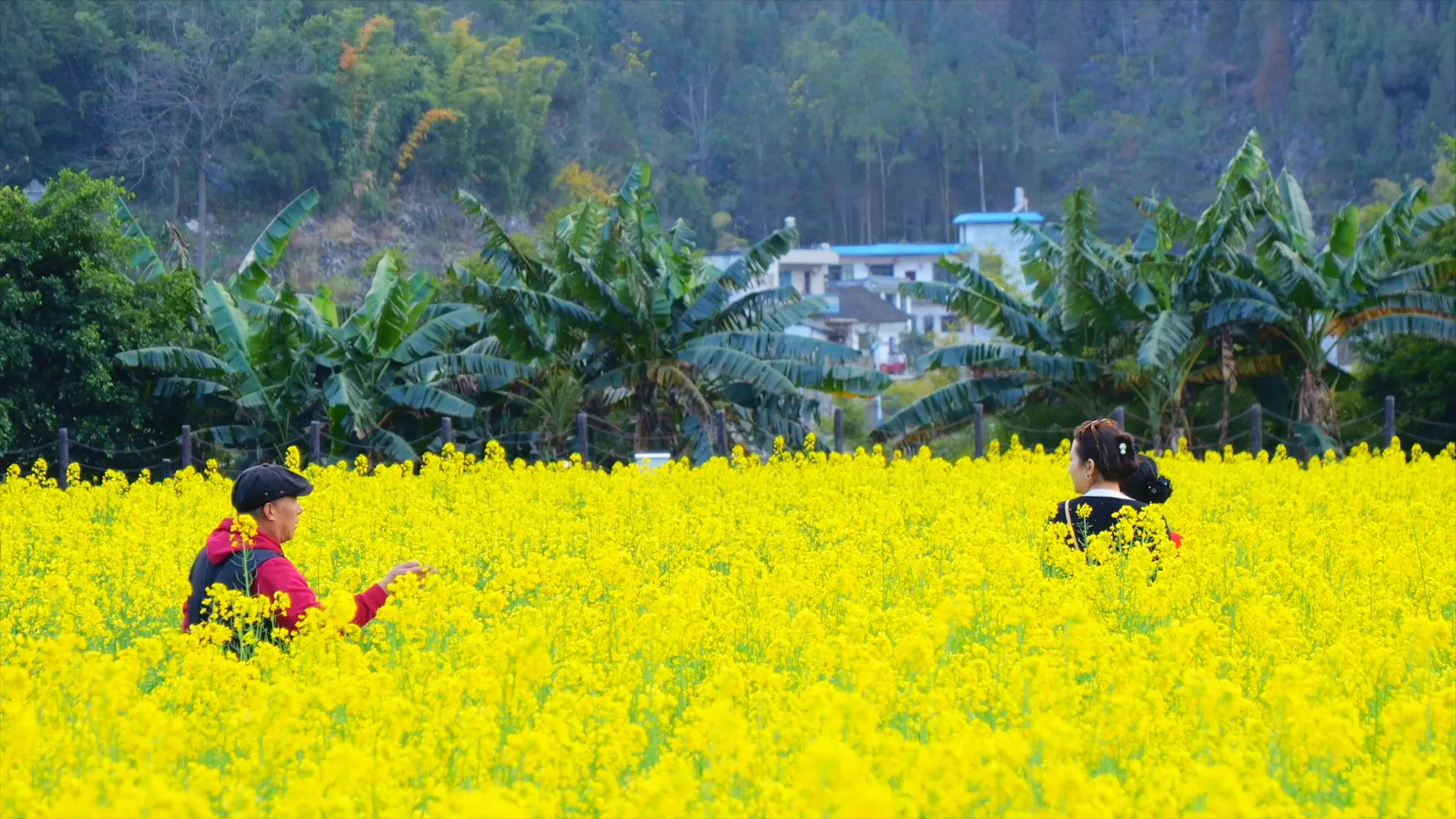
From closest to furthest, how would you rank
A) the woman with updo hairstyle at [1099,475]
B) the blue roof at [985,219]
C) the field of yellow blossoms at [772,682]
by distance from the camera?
the field of yellow blossoms at [772,682] → the woman with updo hairstyle at [1099,475] → the blue roof at [985,219]

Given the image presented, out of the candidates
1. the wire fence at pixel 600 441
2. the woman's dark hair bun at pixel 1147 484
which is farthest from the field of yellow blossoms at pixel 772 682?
the wire fence at pixel 600 441

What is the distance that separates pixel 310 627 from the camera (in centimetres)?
552

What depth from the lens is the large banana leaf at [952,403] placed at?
808 inches

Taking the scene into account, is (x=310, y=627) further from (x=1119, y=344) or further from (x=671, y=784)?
(x=1119, y=344)

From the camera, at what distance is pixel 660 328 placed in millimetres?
19781

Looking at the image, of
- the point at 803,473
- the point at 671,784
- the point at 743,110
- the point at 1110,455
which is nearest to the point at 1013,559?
the point at 1110,455

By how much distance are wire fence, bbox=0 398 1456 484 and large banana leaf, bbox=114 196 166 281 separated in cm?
240

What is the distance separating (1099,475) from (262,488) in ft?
11.0

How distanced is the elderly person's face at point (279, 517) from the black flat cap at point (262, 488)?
23 mm

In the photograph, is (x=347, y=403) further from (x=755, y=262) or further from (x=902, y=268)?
(x=902, y=268)

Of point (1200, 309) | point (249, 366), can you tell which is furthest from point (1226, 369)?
point (249, 366)

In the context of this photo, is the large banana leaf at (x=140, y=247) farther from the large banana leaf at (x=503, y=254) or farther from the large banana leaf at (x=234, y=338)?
the large banana leaf at (x=503, y=254)

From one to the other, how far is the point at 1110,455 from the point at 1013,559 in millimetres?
778

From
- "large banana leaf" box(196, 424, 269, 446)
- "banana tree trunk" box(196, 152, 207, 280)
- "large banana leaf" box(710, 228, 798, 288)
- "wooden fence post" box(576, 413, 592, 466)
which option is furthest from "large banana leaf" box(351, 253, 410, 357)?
"banana tree trunk" box(196, 152, 207, 280)
